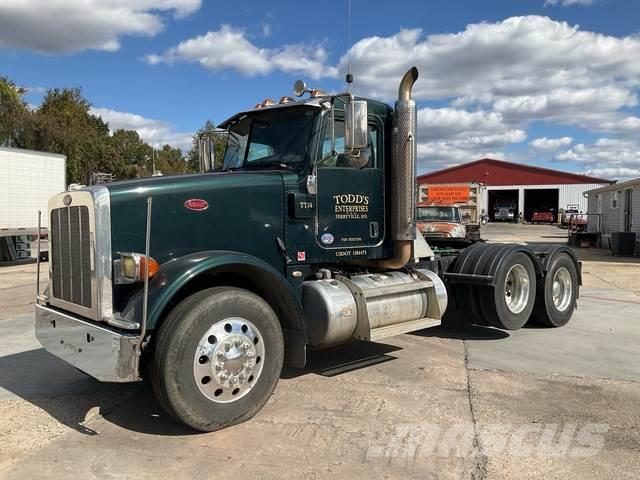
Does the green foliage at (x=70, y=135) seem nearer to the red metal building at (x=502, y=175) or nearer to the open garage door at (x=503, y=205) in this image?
the red metal building at (x=502, y=175)

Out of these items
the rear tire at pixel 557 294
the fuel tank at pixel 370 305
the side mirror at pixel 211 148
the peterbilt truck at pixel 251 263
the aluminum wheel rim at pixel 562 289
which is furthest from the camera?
the aluminum wheel rim at pixel 562 289

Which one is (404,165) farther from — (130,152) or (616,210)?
(130,152)

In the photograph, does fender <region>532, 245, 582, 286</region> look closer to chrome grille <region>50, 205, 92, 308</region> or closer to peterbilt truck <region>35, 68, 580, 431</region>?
peterbilt truck <region>35, 68, 580, 431</region>

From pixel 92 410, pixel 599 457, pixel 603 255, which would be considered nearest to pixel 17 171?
pixel 92 410

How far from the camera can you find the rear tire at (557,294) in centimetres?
783

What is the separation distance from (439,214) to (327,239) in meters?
13.5

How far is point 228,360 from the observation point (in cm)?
432

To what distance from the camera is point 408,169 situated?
19.8 ft

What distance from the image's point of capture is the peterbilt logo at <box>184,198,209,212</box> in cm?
469

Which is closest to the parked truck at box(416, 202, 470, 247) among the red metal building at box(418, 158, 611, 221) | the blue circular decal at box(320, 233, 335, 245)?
the blue circular decal at box(320, 233, 335, 245)

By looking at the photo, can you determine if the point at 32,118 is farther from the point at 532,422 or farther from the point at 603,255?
the point at 532,422

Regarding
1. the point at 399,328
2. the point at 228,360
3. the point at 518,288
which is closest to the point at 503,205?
the point at 518,288

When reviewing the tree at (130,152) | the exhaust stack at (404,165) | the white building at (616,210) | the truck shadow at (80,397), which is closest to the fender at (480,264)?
the exhaust stack at (404,165)

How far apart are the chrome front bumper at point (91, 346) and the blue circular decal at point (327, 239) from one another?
219cm
